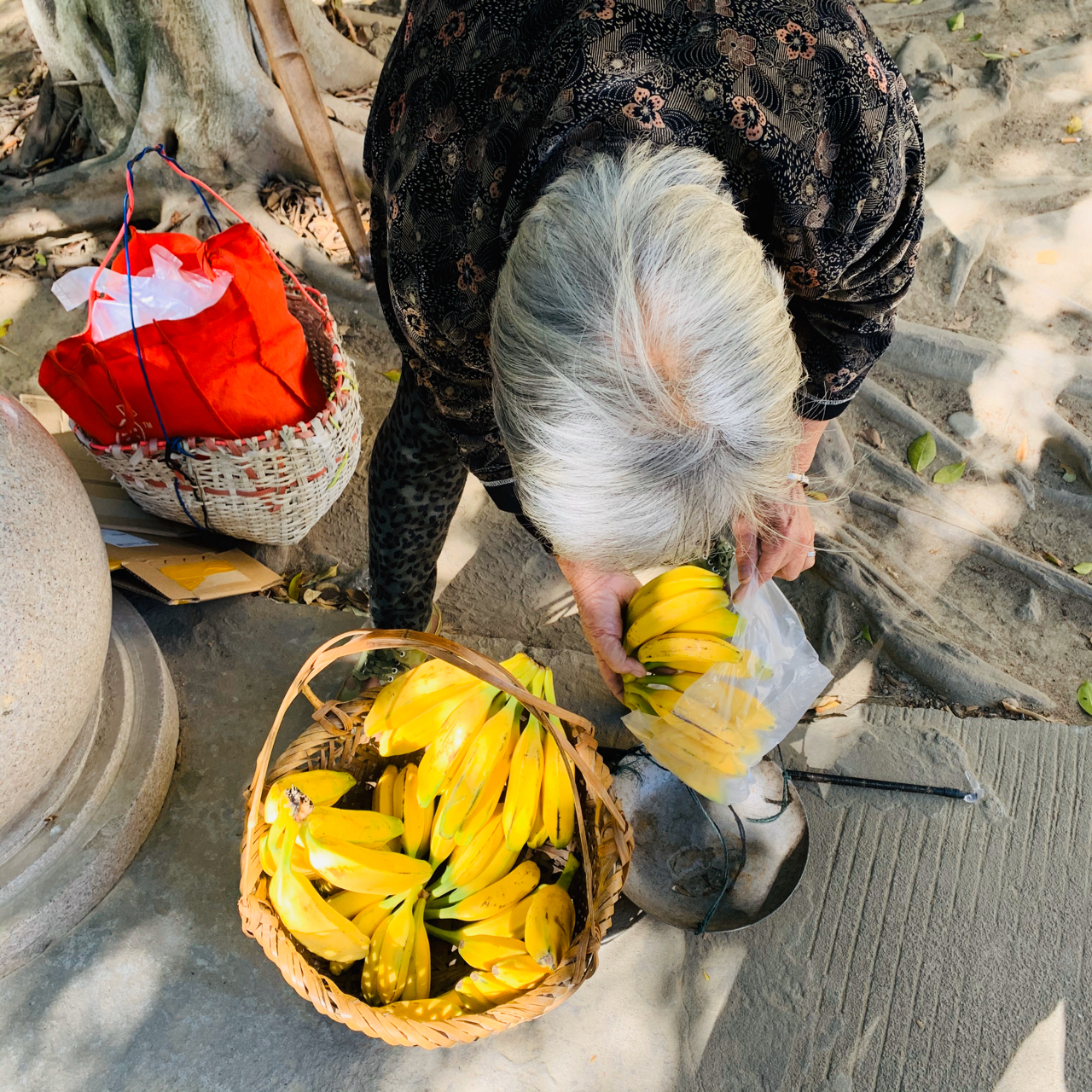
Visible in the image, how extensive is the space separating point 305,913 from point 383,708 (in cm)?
50

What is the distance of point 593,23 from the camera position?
1.12 metres

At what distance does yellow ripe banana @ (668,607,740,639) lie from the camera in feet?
6.43

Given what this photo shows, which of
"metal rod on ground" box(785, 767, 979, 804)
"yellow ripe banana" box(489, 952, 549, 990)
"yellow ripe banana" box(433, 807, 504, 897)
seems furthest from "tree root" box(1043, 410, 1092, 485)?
"yellow ripe banana" box(489, 952, 549, 990)

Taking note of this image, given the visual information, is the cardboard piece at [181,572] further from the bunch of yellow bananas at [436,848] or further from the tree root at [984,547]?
the tree root at [984,547]

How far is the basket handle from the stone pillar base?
0.53m

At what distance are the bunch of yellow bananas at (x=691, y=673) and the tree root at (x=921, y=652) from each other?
0.74 metres

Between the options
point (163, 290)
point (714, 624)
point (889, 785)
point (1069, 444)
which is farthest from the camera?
point (1069, 444)

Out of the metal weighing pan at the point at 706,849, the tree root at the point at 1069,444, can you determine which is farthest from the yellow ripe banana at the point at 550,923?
the tree root at the point at 1069,444

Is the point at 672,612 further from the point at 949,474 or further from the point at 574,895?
the point at 949,474

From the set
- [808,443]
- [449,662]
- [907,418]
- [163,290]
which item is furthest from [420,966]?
[907,418]

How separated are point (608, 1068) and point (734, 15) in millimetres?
2168

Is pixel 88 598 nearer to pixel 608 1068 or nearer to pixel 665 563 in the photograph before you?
pixel 665 563

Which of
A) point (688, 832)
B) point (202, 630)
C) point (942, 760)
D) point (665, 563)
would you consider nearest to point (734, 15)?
point (665, 563)

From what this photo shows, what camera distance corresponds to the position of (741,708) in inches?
73.9
